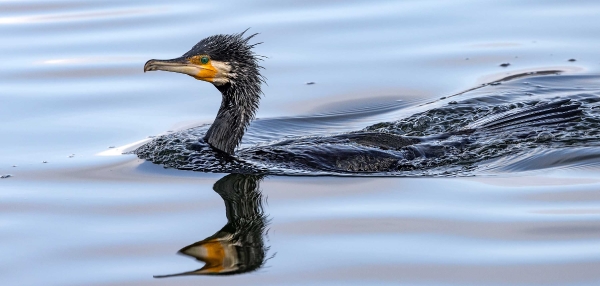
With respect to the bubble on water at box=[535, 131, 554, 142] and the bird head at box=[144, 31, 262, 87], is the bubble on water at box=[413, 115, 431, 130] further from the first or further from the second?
the bird head at box=[144, 31, 262, 87]

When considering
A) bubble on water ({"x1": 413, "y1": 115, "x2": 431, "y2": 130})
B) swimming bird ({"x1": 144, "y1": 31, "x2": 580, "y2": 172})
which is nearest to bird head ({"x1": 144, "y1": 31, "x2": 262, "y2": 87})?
swimming bird ({"x1": 144, "y1": 31, "x2": 580, "y2": 172})

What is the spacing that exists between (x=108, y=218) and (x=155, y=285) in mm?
1304

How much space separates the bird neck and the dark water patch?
0.11m

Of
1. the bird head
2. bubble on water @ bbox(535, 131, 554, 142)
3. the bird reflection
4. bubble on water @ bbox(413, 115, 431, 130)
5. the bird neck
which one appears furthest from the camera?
bubble on water @ bbox(413, 115, 431, 130)

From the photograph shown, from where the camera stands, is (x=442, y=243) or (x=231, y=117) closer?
(x=442, y=243)

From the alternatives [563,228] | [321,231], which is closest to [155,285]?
[321,231]

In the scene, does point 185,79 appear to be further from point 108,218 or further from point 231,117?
point 108,218

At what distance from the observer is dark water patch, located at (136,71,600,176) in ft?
24.4

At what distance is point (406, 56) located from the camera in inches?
420

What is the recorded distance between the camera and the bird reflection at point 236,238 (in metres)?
5.46

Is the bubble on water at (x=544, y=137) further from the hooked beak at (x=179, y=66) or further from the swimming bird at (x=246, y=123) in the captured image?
the hooked beak at (x=179, y=66)

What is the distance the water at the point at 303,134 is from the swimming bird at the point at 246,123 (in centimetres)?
42

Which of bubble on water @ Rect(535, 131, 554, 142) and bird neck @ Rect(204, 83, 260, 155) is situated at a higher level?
bird neck @ Rect(204, 83, 260, 155)

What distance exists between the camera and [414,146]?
26.0 feet
